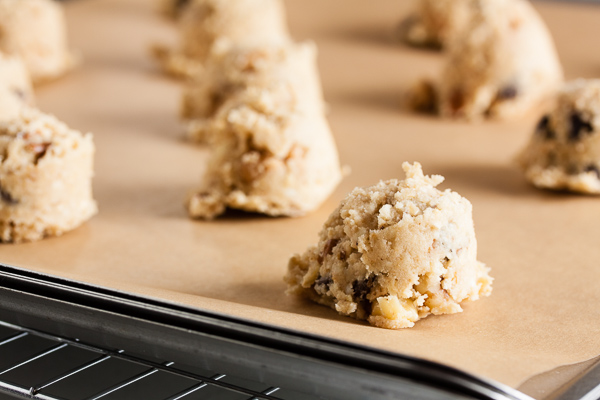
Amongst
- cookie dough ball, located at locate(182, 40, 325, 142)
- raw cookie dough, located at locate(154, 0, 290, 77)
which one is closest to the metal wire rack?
cookie dough ball, located at locate(182, 40, 325, 142)

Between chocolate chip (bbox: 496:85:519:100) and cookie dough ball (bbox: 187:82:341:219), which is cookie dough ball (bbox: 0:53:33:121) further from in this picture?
chocolate chip (bbox: 496:85:519:100)

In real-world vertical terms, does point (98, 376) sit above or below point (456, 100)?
below

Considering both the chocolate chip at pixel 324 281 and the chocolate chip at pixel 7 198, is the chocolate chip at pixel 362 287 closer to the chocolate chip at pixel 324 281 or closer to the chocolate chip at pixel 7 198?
the chocolate chip at pixel 324 281

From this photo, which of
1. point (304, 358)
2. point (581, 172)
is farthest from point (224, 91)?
point (304, 358)

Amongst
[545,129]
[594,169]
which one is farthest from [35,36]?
[594,169]

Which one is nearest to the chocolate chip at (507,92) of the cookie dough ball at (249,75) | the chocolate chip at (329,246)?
the cookie dough ball at (249,75)

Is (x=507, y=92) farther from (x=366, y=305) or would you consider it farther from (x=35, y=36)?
(x=35, y=36)
